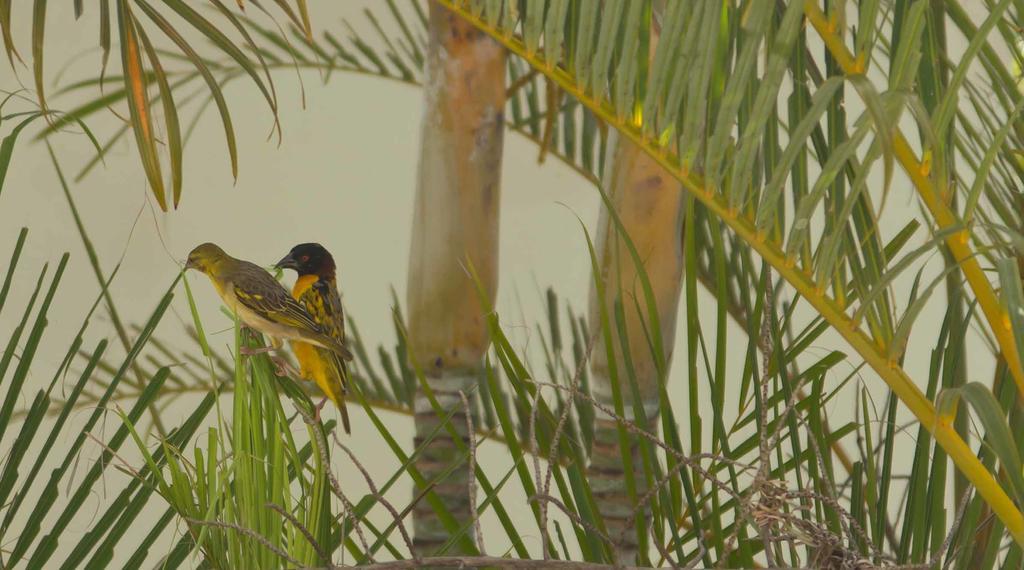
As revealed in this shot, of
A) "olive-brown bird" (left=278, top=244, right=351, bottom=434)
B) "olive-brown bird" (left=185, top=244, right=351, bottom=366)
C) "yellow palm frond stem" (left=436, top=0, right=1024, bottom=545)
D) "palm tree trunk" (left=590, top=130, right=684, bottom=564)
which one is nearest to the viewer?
"yellow palm frond stem" (left=436, top=0, right=1024, bottom=545)

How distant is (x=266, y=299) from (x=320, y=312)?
15cm

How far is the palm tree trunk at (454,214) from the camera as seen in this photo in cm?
106

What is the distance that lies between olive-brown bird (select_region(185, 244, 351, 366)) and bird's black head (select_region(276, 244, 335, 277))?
0.14 meters

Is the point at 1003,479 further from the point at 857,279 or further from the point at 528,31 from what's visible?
the point at 528,31

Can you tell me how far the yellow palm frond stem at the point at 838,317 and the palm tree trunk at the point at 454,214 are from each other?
1.24 feet

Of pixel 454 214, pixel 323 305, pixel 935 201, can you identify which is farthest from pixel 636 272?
pixel 935 201

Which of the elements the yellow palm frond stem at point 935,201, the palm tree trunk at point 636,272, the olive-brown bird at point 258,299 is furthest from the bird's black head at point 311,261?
the yellow palm frond stem at point 935,201

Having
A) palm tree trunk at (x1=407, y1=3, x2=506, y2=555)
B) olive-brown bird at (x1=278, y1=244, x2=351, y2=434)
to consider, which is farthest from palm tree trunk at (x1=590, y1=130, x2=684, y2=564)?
olive-brown bird at (x1=278, y1=244, x2=351, y2=434)

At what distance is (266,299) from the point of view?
2.48 ft

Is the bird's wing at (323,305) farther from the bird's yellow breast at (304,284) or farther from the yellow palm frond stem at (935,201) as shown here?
the yellow palm frond stem at (935,201)

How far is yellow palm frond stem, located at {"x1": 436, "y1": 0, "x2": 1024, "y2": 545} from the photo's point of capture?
0.63 meters

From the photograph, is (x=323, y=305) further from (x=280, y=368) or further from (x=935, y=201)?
(x=935, y=201)

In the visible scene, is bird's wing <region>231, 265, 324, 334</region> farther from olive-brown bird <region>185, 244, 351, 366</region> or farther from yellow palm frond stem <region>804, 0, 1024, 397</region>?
yellow palm frond stem <region>804, 0, 1024, 397</region>

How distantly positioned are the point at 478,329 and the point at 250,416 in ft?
1.53
